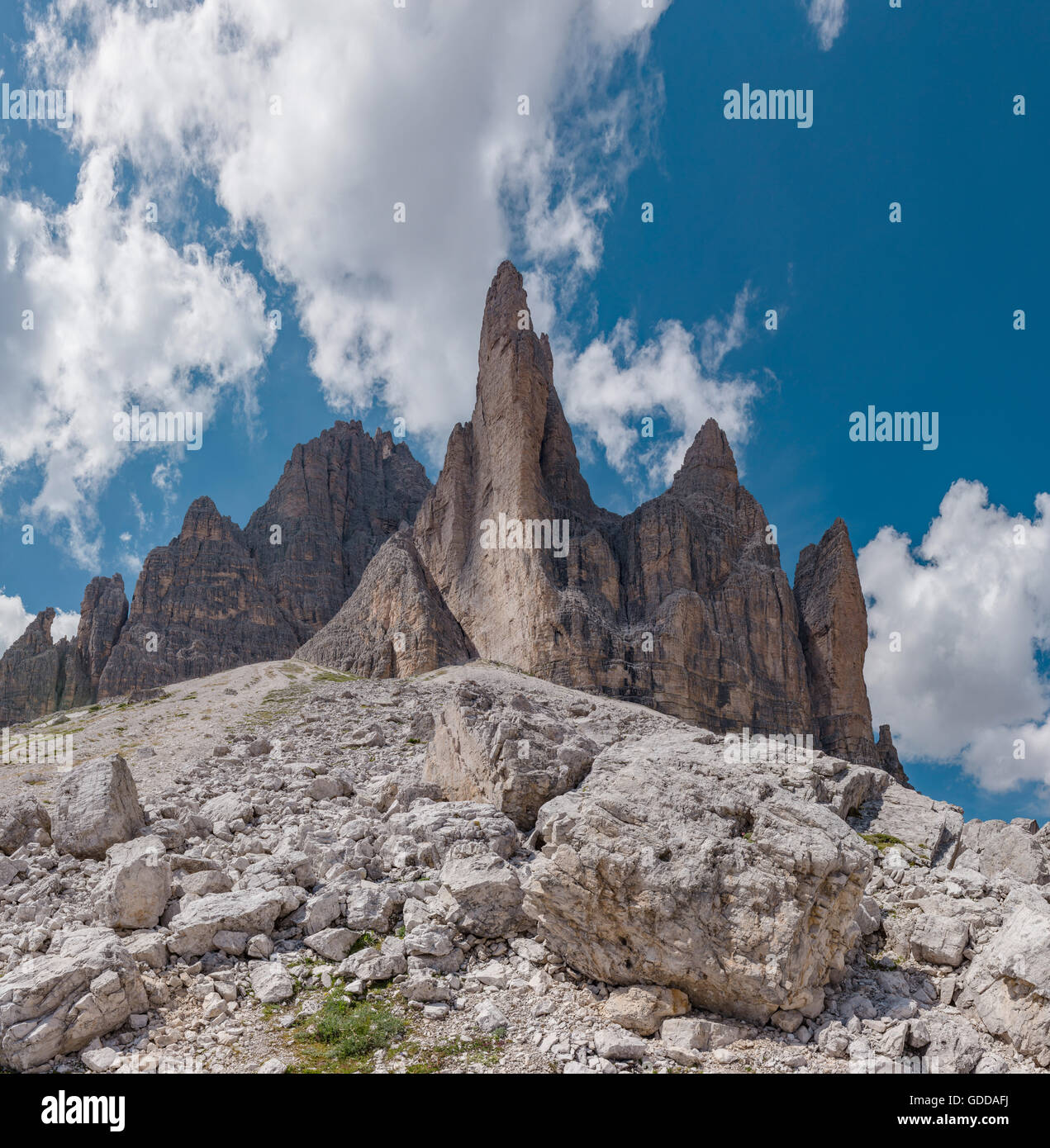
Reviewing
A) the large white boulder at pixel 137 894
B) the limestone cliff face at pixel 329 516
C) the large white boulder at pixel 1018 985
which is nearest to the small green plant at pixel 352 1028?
the large white boulder at pixel 137 894

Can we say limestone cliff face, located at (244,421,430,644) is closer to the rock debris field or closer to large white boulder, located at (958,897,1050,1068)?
the rock debris field

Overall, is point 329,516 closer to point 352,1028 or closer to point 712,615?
point 712,615

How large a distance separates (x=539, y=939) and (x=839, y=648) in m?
86.6

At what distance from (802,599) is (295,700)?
240ft

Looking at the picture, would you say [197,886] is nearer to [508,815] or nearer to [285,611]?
[508,815]

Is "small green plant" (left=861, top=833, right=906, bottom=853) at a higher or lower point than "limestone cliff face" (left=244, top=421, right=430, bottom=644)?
lower

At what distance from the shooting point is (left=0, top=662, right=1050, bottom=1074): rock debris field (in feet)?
27.9

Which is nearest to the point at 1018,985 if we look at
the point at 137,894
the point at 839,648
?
the point at 137,894

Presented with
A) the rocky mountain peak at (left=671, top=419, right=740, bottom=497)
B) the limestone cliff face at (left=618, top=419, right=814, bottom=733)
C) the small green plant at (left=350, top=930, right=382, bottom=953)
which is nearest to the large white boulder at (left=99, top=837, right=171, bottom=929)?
the small green plant at (left=350, top=930, right=382, bottom=953)

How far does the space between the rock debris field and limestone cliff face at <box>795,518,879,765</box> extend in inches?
2962

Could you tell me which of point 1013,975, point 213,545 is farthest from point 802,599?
point 213,545

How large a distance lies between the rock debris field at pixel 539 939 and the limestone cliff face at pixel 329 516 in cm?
11942

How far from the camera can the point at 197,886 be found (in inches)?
474

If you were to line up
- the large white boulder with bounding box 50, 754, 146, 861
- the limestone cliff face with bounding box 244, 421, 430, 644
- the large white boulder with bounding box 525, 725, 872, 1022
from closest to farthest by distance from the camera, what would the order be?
the large white boulder with bounding box 525, 725, 872, 1022 < the large white boulder with bounding box 50, 754, 146, 861 < the limestone cliff face with bounding box 244, 421, 430, 644
